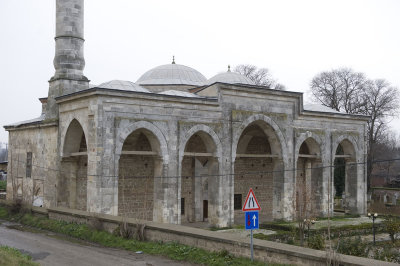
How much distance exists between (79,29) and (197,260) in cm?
1368

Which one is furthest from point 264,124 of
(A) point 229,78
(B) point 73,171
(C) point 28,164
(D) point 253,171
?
(C) point 28,164

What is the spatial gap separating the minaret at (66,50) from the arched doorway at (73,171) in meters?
1.65

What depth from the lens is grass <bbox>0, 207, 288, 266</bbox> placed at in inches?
406

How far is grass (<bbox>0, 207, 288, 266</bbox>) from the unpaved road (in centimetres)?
28

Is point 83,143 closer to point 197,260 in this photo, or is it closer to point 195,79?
point 195,79

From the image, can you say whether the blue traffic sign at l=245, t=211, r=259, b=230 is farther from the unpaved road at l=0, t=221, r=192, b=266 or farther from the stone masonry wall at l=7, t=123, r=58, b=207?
the stone masonry wall at l=7, t=123, r=58, b=207

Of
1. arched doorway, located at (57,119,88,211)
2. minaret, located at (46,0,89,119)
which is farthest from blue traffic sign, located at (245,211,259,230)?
minaret, located at (46,0,89,119)

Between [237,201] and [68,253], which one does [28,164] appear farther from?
[68,253]

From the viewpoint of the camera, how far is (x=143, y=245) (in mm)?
12273

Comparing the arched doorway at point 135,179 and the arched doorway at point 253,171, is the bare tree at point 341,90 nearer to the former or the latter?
the arched doorway at point 253,171

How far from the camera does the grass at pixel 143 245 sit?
1030 centimetres

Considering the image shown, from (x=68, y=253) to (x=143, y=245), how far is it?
1.92 m

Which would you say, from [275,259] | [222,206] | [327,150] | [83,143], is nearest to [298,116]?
[327,150]

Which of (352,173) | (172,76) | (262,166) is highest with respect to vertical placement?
(172,76)
